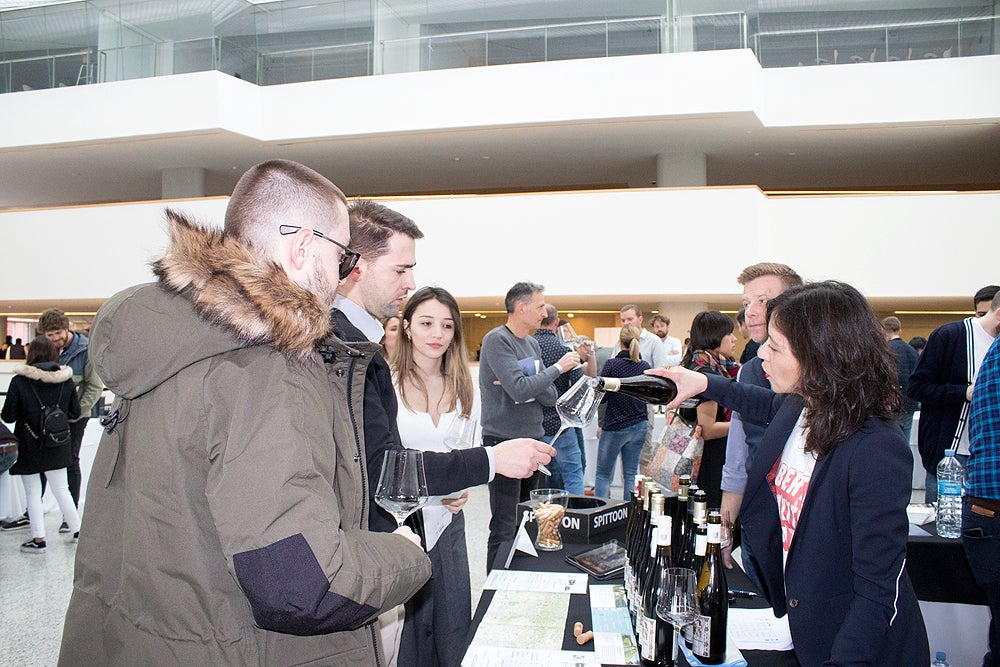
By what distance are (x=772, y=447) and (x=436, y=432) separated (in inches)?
47.9

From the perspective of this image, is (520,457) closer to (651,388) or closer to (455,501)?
(455,501)

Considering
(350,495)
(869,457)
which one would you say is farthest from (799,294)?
(350,495)

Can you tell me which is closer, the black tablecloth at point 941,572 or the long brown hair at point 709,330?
the black tablecloth at point 941,572

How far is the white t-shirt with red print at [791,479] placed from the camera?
1591 mm

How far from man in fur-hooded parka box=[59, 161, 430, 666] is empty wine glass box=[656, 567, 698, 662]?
529mm

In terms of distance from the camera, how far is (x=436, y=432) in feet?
8.23

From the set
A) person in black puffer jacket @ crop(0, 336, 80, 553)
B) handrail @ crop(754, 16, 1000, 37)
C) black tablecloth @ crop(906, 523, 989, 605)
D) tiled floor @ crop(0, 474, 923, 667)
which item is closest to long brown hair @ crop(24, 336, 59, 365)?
person in black puffer jacket @ crop(0, 336, 80, 553)

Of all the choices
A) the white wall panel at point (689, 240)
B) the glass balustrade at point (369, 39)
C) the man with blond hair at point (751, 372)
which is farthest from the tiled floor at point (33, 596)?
the glass balustrade at point (369, 39)

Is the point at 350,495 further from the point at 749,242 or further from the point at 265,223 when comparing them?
the point at 749,242

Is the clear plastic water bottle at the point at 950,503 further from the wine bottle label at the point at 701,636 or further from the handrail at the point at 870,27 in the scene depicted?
the handrail at the point at 870,27

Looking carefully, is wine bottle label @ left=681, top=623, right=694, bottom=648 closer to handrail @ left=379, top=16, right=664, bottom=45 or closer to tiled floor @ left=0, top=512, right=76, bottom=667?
tiled floor @ left=0, top=512, right=76, bottom=667

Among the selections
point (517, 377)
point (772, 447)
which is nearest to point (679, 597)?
point (772, 447)

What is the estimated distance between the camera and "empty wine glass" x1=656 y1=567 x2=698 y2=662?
134cm

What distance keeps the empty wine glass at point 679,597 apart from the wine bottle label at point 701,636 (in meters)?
0.09
